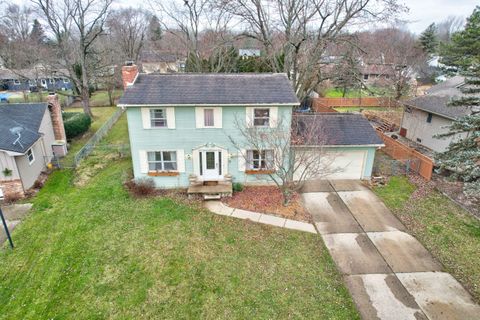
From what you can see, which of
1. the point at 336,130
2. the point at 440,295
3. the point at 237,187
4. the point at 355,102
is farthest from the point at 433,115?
the point at 355,102

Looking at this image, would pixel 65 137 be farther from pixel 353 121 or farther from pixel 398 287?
pixel 398 287

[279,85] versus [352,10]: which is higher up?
[352,10]

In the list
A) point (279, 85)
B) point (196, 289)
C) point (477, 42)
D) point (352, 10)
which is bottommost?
point (196, 289)

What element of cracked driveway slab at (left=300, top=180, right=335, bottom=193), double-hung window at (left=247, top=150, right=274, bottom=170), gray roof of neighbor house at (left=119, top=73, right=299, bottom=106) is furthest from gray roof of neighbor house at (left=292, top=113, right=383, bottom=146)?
gray roof of neighbor house at (left=119, top=73, right=299, bottom=106)

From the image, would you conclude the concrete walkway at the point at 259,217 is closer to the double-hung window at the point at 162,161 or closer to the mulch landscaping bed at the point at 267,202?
the mulch landscaping bed at the point at 267,202

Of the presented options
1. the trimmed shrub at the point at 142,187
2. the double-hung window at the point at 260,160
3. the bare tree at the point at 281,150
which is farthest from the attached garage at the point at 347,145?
the trimmed shrub at the point at 142,187

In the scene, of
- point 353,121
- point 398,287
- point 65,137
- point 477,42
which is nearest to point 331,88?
point 477,42

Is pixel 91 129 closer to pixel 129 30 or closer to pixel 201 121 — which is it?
pixel 201 121
